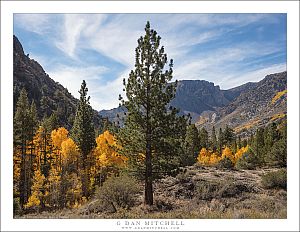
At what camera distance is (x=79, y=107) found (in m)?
26.3

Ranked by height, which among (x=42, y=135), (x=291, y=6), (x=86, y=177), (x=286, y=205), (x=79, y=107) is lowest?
(x=86, y=177)

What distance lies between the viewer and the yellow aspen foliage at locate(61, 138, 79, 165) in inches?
993

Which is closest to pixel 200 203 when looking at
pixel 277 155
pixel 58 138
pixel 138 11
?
pixel 138 11

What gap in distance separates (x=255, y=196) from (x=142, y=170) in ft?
21.2

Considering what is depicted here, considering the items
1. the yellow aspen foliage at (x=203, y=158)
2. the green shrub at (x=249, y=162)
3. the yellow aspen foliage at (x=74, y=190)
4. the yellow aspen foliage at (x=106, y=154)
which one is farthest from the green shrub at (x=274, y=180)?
the yellow aspen foliage at (x=203, y=158)

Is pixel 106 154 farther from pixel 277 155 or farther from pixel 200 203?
pixel 277 155

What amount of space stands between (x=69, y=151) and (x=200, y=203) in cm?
1480

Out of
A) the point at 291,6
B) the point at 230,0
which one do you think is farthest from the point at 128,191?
the point at 291,6

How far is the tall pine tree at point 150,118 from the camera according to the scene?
12.9 meters

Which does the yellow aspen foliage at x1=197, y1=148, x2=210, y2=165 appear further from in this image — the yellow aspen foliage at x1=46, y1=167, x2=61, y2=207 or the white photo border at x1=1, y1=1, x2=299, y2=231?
the white photo border at x1=1, y1=1, x2=299, y2=231

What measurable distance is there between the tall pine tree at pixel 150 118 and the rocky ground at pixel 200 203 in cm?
169

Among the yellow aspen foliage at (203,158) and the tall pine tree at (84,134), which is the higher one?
the tall pine tree at (84,134)

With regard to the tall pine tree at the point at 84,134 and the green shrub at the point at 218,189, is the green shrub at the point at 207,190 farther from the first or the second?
the tall pine tree at the point at 84,134

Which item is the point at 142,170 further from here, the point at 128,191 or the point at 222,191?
the point at 222,191
